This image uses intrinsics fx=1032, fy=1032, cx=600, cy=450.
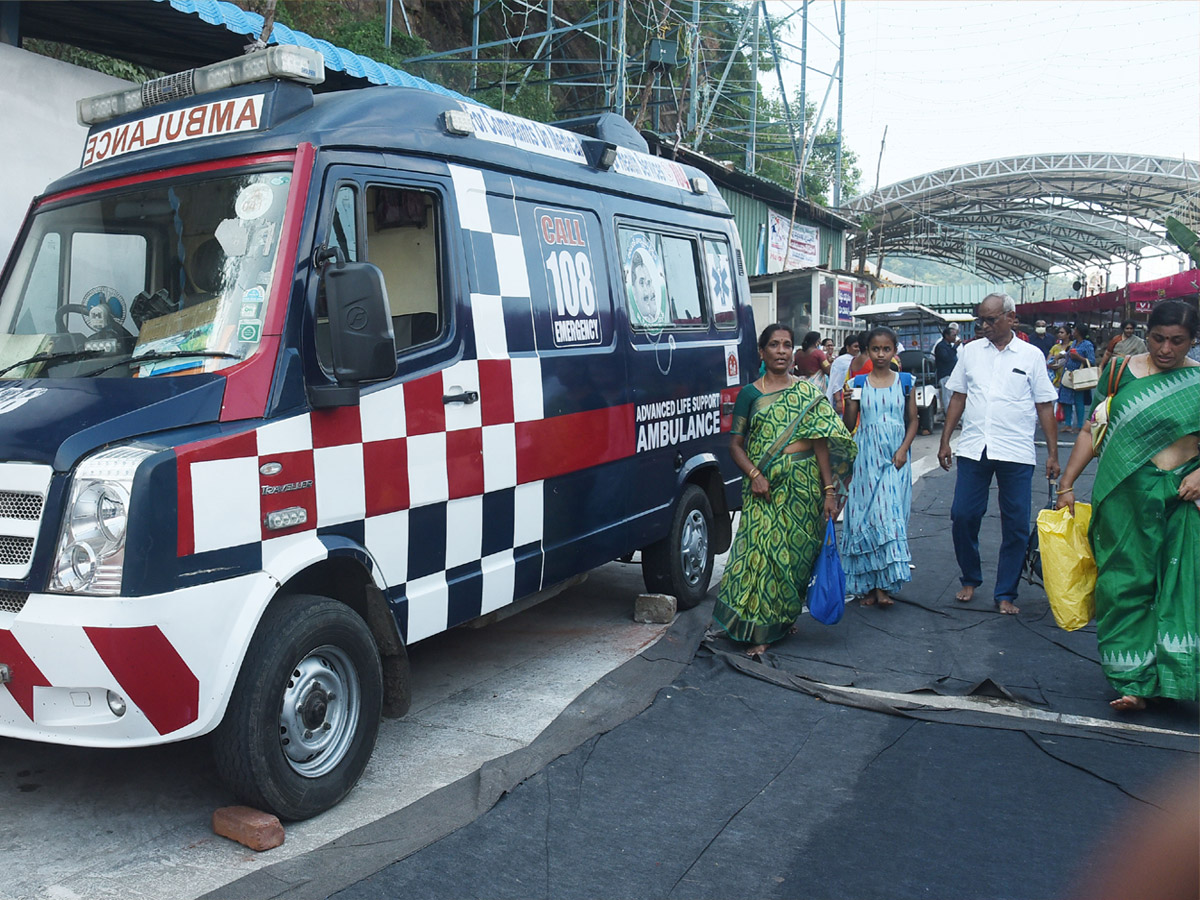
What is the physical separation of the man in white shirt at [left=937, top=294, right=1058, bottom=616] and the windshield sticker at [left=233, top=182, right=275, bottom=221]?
4.45 metres

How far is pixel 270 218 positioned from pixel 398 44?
9.70 m

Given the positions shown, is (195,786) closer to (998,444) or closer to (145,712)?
(145,712)

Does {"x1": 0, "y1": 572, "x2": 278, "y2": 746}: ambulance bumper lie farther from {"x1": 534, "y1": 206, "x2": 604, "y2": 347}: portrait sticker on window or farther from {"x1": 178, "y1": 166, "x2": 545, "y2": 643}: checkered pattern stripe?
{"x1": 534, "y1": 206, "x2": 604, "y2": 347}: portrait sticker on window

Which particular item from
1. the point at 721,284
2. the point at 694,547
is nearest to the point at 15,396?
the point at 694,547

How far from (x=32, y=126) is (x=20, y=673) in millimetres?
5063

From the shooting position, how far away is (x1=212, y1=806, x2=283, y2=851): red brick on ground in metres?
3.30

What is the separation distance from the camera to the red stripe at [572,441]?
15.2ft

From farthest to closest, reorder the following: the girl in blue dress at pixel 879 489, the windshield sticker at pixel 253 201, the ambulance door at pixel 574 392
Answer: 1. the girl in blue dress at pixel 879 489
2. the ambulance door at pixel 574 392
3. the windshield sticker at pixel 253 201

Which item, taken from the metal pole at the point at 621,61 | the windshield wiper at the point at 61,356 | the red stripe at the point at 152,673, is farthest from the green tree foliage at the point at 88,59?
the red stripe at the point at 152,673

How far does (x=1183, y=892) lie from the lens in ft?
10.4

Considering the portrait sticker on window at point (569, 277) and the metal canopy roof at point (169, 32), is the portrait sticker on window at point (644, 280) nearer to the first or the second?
the portrait sticker on window at point (569, 277)

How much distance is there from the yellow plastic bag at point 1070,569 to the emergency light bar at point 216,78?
12.6 feet

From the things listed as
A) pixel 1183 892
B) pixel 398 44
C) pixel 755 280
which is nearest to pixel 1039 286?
pixel 755 280

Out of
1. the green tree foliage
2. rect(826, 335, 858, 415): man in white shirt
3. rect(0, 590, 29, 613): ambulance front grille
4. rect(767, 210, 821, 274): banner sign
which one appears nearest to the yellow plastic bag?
rect(0, 590, 29, 613): ambulance front grille
